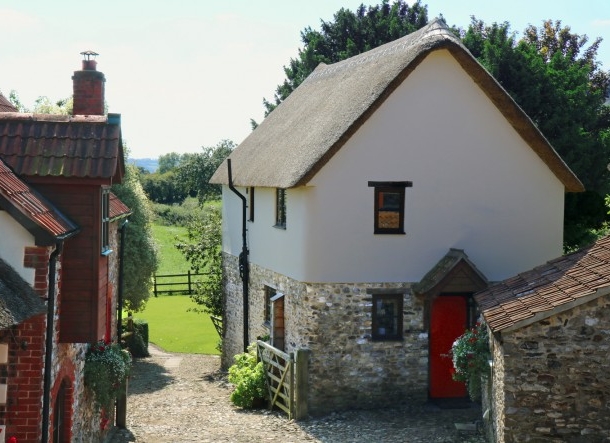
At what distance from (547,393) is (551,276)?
2307 millimetres

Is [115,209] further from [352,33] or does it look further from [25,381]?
Result: [352,33]

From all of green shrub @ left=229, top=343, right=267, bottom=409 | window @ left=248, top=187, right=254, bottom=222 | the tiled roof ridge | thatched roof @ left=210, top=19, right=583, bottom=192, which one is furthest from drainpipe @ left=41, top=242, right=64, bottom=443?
window @ left=248, top=187, right=254, bottom=222

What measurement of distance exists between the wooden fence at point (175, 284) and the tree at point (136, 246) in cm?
1415

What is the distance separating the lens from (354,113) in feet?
62.5

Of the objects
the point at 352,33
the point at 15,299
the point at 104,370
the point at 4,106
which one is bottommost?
the point at 104,370

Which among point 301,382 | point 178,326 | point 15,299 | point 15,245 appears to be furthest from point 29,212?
point 178,326

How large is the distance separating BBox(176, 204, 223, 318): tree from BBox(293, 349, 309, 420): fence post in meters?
10.2

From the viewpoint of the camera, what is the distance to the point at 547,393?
13141 mm

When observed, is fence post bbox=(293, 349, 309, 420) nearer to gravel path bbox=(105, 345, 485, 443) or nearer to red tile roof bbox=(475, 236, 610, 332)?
gravel path bbox=(105, 345, 485, 443)

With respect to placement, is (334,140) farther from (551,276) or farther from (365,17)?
(365,17)

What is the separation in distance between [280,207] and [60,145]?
9.04 meters

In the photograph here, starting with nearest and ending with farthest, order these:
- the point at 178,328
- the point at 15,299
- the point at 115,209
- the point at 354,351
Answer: the point at 15,299
the point at 115,209
the point at 354,351
the point at 178,328

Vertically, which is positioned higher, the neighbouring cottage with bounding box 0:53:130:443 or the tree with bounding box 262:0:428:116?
the tree with bounding box 262:0:428:116

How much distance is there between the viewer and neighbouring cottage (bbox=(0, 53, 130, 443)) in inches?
468
